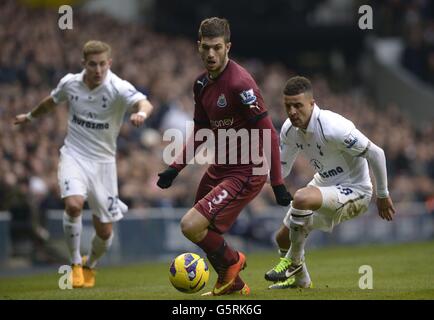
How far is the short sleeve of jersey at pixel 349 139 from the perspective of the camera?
9344 mm

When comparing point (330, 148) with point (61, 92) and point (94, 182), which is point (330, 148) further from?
point (61, 92)

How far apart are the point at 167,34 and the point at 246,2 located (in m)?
3.06

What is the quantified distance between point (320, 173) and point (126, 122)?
1048 cm

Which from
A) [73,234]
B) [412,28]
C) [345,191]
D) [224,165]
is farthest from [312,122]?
[412,28]

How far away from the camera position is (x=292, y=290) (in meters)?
9.67

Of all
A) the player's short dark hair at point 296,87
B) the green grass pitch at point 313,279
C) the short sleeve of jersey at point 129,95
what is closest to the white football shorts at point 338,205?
the green grass pitch at point 313,279

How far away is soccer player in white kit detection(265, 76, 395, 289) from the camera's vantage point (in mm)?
9414

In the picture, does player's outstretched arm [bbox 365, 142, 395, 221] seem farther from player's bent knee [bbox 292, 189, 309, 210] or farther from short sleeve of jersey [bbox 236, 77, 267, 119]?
short sleeve of jersey [bbox 236, 77, 267, 119]

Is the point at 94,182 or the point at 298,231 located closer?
the point at 298,231

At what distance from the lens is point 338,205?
31.6 ft

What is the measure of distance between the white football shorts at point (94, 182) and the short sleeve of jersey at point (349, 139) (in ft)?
11.1

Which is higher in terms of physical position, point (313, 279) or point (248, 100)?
point (248, 100)

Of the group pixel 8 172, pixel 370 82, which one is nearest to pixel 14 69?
pixel 8 172

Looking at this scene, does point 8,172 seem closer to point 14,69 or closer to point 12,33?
point 14,69
